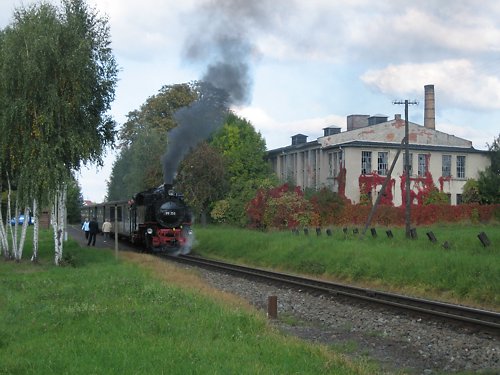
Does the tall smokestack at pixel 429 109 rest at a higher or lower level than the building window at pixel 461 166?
higher

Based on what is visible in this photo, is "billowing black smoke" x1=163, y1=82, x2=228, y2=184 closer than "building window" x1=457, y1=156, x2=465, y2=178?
Yes

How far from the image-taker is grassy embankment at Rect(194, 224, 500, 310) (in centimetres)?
1786

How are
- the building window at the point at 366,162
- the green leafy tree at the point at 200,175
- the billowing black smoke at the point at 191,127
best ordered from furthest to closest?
1. the building window at the point at 366,162
2. the green leafy tree at the point at 200,175
3. the billowing black smoke at the point at 191,127

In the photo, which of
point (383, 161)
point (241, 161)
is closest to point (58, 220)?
point (383, 161)

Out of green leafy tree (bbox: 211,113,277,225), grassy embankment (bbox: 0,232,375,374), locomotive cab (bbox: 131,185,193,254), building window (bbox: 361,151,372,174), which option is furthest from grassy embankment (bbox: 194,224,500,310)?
Answer: building window (bbox: 361,151,372,174)

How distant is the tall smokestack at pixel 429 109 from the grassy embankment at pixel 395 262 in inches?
1691

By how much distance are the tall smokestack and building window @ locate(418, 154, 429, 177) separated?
478 inches

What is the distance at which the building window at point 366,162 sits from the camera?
Answer: 57.3 m

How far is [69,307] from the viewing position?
13.0 m

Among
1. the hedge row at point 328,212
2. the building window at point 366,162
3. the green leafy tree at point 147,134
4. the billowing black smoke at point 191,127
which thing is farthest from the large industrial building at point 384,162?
the billowing black smoke at point 191,127

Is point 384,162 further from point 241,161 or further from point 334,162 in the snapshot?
point 241,161

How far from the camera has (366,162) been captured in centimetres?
5759

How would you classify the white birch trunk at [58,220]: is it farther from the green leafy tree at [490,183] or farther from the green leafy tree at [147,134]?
the green leafy tree at [490,183]

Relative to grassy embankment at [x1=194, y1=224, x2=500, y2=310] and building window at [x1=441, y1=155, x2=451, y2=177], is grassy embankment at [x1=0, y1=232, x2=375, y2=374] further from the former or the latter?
building window at [x1=441, y1=155, x2=451, y2=177]
